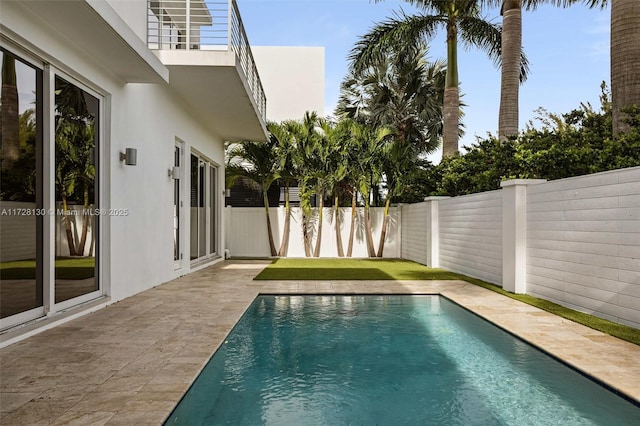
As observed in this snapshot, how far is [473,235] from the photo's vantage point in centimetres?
1016

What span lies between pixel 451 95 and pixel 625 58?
7.13m

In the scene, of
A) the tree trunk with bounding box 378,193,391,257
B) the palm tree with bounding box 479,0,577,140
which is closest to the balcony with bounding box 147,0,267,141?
the tree trunk with bounding box 378,193,391,257

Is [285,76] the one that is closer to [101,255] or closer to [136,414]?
[101,255]

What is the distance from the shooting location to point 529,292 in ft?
25.4

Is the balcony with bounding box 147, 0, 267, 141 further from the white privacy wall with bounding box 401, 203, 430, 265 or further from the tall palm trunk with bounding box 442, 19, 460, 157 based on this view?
the tall palm trunk with bounding box 442, 19, 460, 157

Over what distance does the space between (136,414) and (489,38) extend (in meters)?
14.8

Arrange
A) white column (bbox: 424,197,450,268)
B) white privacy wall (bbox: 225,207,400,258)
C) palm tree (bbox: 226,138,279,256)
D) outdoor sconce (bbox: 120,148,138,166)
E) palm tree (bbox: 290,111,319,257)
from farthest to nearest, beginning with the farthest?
white privacy wall (bbox: 225,207,400,258)
palm tree (bbox: 226,138,279,256)
palm tree (bbox: 290,111,319,257)
white column (bbox: 424,197,450,268)
outdoor sconce (bbox: 120,148,138,166)

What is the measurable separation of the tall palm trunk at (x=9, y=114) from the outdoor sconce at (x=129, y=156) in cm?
241

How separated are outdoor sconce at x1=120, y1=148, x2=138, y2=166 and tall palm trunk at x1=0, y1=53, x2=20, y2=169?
241cm

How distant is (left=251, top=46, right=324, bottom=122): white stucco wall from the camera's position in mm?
22500

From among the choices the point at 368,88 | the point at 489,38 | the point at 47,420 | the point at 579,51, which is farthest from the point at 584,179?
the point at 579,51

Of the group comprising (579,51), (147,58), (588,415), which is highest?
(579,51)

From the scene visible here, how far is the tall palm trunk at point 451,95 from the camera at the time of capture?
567 inches

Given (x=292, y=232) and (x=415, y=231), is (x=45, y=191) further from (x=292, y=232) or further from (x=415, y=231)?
(x=292, y=232)
